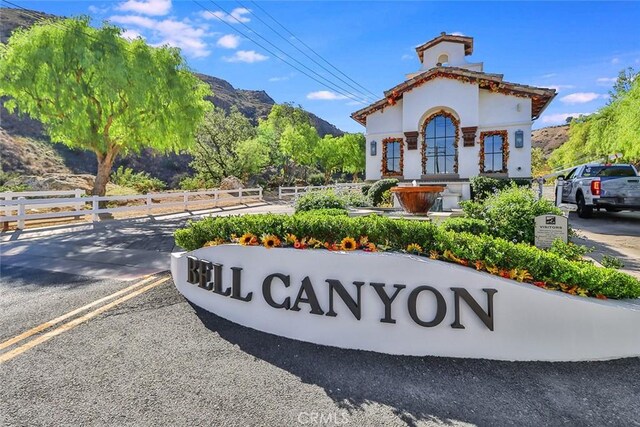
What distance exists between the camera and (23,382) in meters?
3.08

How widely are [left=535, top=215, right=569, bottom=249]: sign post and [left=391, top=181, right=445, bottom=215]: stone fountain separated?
14.8ft

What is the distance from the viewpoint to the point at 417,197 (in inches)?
397

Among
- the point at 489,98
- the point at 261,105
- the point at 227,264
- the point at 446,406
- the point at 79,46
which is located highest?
the point at 261,105

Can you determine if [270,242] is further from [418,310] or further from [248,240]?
[418,310]

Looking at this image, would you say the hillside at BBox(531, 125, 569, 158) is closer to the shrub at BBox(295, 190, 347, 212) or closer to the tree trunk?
the shrub at BBox(295, 190, 347, 212)

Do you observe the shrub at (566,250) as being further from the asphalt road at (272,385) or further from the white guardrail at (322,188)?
the white guardrail at (322,188)

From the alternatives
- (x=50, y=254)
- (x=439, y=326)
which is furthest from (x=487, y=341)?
(x=50, y=254)

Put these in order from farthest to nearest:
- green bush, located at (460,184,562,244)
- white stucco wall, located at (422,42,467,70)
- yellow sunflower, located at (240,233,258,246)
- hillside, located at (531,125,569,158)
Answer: hillside, located at (531,125,569,158) < white stucco wall, located at (422,42,467,70) < green bush, located at (460,184,562,244) < yellow sunflower, located at (240,233,258,246)

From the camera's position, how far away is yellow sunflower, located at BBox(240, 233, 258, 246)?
4.46 meters

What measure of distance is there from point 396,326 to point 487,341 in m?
0.90

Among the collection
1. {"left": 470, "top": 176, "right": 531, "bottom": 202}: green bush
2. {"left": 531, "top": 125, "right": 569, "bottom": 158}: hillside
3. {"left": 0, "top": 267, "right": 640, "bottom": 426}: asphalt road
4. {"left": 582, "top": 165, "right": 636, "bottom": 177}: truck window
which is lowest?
{"left": 0, "top": 267, "right": 640, "bottom": 426}: asphalt road

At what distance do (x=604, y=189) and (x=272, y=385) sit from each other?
13542 mm

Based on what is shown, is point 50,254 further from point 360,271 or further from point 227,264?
point 360,271

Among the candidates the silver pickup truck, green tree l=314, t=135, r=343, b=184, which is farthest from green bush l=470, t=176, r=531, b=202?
green tree l=314, t=135, r=343, b=184
